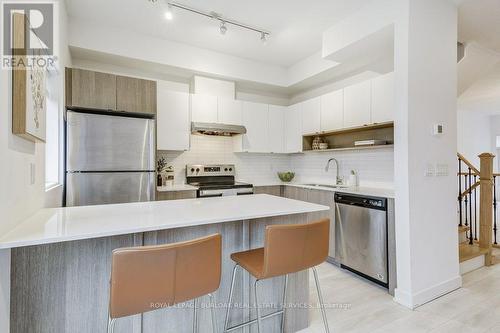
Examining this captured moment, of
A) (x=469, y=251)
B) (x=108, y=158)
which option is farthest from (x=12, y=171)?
(x=469, y=251)

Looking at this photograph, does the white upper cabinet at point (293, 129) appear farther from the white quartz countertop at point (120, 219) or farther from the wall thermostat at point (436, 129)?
the white quartz countertop at point (120, 219)

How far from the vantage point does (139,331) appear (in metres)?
1.52

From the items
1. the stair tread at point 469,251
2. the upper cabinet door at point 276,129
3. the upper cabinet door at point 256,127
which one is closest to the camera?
the stair tread at point 469,251

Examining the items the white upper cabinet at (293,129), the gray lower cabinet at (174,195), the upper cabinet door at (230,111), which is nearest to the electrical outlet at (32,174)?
the gray lower cabinet at (174,195)

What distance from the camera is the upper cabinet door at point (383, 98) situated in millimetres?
2875

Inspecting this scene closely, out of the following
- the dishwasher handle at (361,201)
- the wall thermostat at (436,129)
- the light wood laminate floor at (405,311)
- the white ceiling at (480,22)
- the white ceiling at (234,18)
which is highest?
the white ceiling at (234,18)

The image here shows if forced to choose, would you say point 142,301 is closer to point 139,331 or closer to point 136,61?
point 139,331

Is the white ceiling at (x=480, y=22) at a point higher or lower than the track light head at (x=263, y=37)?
lower

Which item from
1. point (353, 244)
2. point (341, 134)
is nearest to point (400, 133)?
point (353, 244)

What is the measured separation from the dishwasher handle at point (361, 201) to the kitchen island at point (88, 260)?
1.17m

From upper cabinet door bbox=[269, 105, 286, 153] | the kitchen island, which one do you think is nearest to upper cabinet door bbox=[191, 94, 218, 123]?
Result: upper cabinet door bbox=[269, 105, 286, 153]

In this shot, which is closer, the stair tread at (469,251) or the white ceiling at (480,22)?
the white ceiling at (480,22)

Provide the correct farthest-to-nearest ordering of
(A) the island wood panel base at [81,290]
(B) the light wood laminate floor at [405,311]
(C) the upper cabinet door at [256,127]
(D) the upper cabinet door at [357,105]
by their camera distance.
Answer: (C) the upper cabinet door at [256,127] → (D) the upper cabinet door at [357,105] → (B) the light wood laminate floor at [405,311] → (A) the island wood panel base at [81,290]

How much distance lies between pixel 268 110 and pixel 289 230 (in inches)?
129
